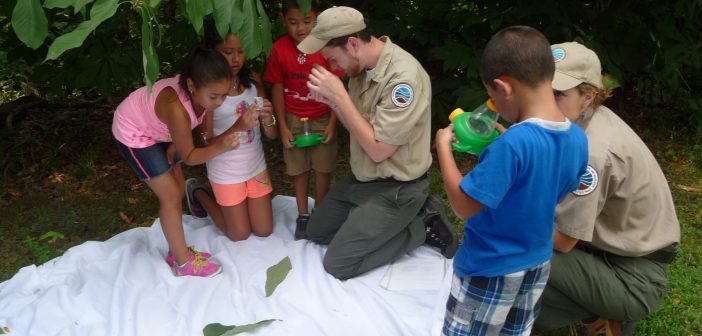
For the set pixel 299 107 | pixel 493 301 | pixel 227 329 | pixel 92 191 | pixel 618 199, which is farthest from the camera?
pixel 92 191

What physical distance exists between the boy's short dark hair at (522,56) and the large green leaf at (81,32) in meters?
1.09

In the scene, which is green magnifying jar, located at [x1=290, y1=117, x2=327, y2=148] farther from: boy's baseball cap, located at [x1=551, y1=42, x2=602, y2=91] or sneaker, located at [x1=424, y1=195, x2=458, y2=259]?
boy's baseball cap, located at [x1=551, y1=42, x2=602, y2=91]

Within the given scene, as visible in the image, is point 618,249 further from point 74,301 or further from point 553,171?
point 74,301

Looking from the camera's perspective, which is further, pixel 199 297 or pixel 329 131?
pixel 329 131

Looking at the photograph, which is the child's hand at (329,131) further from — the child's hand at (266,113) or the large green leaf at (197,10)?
the large green leaf at (197,10)

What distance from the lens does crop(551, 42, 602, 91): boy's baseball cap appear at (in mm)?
2043

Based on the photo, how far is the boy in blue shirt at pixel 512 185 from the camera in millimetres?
1641

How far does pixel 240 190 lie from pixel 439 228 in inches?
44.2

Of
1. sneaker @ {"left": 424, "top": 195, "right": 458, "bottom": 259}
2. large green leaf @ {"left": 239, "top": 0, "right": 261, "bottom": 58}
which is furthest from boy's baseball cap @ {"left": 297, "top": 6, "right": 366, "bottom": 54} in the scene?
sneaker @ {"left": 424, "top": 195, "right": 458, "bottom": 259}

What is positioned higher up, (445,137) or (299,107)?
(445,137)

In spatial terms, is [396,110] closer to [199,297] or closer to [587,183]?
[587,183]

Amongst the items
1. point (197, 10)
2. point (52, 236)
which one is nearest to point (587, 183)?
point (197, 10)

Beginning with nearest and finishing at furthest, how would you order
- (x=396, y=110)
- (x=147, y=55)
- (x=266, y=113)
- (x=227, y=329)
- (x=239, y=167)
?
(x=147, y=55), (x=227, y=329), (x=396, y=110), (x=266, y=113), (x=239, y=167)

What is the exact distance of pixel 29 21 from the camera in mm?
1762
